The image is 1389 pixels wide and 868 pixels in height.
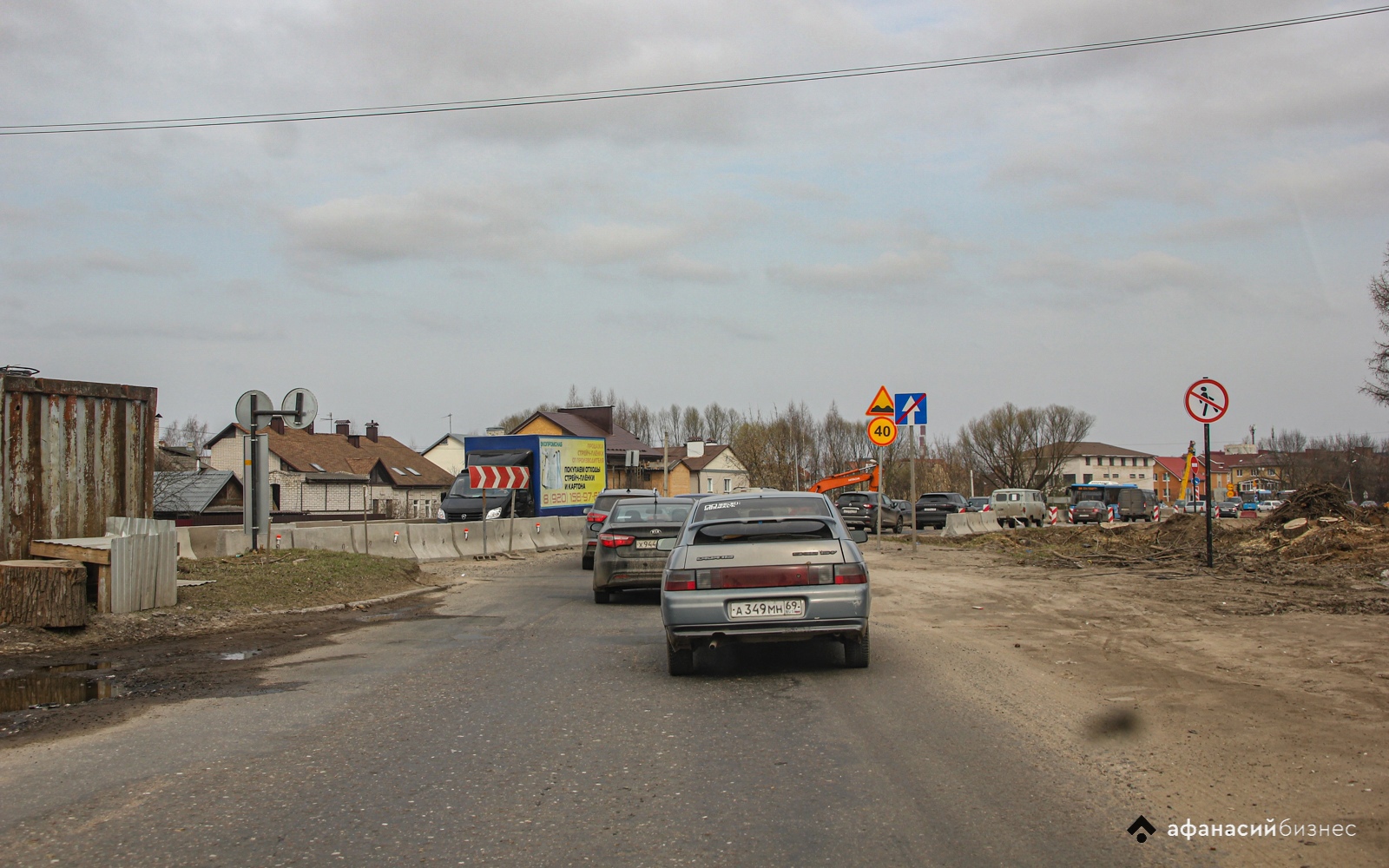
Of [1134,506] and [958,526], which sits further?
[1134,506]

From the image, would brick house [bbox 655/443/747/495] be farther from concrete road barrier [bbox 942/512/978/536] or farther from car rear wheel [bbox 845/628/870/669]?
car rear wheel [bbox 845/628/870/669]

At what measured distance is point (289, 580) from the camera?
14.9 m

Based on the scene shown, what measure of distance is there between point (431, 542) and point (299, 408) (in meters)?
8.59

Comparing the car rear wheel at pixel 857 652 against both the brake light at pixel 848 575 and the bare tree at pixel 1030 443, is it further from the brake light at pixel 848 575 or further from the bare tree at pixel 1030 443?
the bare tree at pixel 1030 443

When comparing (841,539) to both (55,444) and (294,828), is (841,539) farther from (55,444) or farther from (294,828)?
(55,444)

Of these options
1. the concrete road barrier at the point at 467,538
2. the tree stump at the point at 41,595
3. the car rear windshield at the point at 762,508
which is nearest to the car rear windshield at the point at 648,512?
the car rear windshield at the point at 762,508

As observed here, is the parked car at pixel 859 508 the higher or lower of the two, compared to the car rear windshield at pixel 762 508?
lower

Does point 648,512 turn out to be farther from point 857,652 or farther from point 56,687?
point 56,687

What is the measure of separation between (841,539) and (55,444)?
972 centimetres

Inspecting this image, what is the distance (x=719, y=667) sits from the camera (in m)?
8.96

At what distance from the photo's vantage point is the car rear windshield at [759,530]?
8.66 m

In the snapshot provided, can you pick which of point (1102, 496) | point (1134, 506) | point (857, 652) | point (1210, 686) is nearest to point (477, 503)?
point (857, 652)

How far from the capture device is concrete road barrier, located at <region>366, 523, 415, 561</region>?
22.8 m

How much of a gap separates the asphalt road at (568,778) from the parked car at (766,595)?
354mm
